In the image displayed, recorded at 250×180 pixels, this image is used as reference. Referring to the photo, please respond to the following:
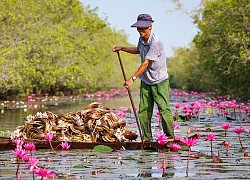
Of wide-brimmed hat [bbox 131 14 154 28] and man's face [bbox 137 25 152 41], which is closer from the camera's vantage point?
wide-brimmed hat [bbox 131 14 154 28]

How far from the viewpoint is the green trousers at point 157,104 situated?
Answer: 1004 cm

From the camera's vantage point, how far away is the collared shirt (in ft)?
32.3

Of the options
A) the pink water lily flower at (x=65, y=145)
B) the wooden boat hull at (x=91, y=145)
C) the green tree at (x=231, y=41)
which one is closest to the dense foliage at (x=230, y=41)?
the green tree at (x=231, y=41)

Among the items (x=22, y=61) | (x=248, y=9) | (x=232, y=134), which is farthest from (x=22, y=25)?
(x=232, y=134)

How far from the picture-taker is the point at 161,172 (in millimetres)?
7109

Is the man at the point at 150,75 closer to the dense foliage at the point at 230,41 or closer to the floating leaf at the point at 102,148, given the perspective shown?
the floating leaf at the point at 102,148

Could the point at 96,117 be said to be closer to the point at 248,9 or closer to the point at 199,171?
the point at 199,171

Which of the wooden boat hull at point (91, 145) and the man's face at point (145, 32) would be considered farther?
the man's face at point (145, 32)

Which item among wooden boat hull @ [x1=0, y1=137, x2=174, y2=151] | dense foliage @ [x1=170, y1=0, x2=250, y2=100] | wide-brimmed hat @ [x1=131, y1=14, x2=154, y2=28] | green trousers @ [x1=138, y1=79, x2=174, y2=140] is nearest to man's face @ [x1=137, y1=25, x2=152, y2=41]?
wide-brimmed hat @ [x1=131, y1=14, x2=154, y2=28]

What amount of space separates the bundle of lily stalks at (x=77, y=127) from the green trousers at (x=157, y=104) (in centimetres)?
45

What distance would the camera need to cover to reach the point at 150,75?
32.9 feet

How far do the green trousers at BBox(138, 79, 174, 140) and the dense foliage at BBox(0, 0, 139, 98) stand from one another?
75.8ft

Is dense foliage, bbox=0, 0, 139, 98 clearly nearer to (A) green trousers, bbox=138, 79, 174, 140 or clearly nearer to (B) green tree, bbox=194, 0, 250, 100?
(B) green tree, bbox=194, 0, 250, 100

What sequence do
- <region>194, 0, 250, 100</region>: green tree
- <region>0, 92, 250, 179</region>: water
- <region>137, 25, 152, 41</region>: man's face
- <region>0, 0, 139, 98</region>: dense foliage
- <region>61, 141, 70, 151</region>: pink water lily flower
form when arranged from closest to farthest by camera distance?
<region>0, 92, 250, 179</region>: water, <region>61, 141, 70, 151</region>: pink water lily flower, <region>137, 25, 152, 41</region>: man's face, <region>194, 0, 250, 100</region>: green tree, <region>0, 0, 139, 98</region>: dense foliage
